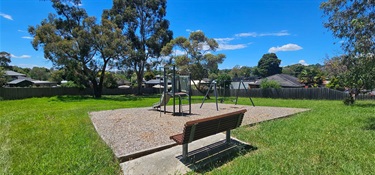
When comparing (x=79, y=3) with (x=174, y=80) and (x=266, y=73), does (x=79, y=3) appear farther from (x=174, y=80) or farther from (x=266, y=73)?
(x=266, y=73)

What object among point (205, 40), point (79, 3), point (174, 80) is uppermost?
point (79, 3)

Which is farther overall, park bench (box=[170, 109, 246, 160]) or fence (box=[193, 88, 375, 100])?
fence (box=[193, 88, 375, 100])

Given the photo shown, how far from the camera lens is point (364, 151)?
361cm

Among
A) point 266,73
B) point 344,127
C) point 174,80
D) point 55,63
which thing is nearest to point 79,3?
point 55,63

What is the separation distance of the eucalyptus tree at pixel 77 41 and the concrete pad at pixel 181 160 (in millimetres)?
19895

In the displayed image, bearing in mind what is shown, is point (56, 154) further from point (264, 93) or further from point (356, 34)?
point (264, 93)

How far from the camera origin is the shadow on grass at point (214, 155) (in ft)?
10.6

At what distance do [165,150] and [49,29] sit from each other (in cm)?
2288

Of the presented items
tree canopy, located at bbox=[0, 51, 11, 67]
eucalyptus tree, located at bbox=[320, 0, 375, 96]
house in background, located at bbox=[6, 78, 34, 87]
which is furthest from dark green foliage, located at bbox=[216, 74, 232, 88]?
tree canopy, located at bbox=[0, 51, 11, 67]

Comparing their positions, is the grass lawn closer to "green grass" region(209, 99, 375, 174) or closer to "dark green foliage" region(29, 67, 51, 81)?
"green grass" region(209, 99, 375, 174)

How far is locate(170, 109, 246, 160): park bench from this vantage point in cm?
316

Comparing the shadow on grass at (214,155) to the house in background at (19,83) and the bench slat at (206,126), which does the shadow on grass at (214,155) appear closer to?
the bench slat at (206,126)

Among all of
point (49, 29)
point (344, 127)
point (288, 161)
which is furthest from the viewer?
point (49, 29)

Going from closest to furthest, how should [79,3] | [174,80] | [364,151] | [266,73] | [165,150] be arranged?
[364,151]
[165,150]
[174,80]
[79,3]
[266,73]
